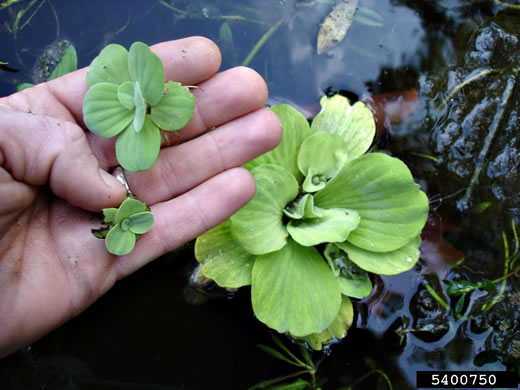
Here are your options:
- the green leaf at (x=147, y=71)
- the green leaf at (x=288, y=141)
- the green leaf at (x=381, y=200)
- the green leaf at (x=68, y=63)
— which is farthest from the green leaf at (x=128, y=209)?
the green leaf at (x=68, y=63)

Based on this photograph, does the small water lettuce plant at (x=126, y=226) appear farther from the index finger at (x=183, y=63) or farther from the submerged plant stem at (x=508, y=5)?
the submerged plant stem at (x=508, y=5)

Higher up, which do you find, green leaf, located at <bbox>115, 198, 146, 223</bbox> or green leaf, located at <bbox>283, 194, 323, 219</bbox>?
green leaf, located at <bbox>115, 198, 146, 223</bbox>

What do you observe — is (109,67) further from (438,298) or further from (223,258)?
(438,298)

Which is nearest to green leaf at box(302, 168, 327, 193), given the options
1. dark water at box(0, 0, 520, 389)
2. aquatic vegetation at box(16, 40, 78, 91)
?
dark water at box(0, 0, 520, 389)

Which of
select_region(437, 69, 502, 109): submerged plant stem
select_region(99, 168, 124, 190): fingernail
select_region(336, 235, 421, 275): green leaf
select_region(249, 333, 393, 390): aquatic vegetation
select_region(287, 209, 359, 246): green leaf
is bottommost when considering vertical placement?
select_region(249, 333, 393, 390): aquatic vegetation

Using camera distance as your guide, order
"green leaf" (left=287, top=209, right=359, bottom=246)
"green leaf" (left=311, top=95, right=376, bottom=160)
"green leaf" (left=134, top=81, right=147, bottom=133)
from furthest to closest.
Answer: "green leaf" (left=311, top=95, right=376, bottom=160), "green leaf" (left=287, top=209, right=359, bottom=246), "green leaf" (left=134, top=81, right=147, bottom=133)

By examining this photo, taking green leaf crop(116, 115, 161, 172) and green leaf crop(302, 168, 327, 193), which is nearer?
green leaf crop(116, 115, 161, 172)

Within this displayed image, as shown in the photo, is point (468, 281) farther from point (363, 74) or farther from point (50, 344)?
point (50, 344)

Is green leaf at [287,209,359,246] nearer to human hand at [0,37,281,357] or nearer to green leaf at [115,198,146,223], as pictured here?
human hand at [0,37,281,357]
